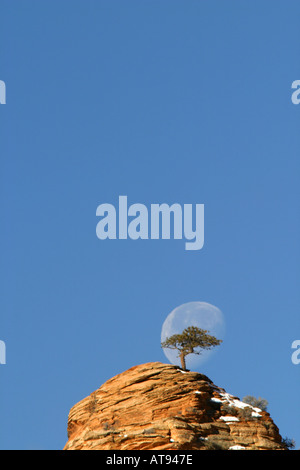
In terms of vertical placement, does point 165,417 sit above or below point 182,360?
below

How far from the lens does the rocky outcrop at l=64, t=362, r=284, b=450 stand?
68875 mm

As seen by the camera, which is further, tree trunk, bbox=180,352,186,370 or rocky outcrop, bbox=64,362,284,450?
tree trunk, bbox=180,352,186,370

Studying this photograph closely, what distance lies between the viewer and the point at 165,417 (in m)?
71.9

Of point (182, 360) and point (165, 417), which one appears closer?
point (165, 417)

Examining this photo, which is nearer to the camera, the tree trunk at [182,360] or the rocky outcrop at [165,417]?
the rocky outcrop at [165,417]

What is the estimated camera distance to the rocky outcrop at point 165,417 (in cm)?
6888

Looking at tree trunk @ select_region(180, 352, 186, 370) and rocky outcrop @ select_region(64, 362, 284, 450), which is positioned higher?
tree trunk @ select_region(180, 352, 186, 370)
